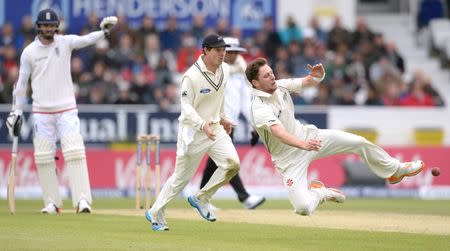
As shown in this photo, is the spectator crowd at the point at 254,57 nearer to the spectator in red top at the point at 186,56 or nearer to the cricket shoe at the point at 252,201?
the spectator in red top at the point at 186,56

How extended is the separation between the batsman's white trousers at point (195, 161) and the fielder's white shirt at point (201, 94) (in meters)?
0.18

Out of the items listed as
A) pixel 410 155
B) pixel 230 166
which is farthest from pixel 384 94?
pixel 230 166

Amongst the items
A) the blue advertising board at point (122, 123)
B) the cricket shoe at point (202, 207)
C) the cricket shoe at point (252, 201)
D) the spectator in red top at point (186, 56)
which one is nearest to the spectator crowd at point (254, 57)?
the spectator in red top at point (186, 56)

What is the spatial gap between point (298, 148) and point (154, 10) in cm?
1563

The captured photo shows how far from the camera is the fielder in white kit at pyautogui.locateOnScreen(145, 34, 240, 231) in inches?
512

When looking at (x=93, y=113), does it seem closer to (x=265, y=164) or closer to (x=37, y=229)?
(x=265, y=164)

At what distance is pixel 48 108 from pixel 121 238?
155 inches

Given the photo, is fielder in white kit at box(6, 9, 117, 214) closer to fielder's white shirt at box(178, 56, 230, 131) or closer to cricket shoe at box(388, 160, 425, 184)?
fielder's white shirt at box(178, 56, 230, 131)

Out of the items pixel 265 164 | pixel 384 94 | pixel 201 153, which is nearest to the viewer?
pixel 201 153

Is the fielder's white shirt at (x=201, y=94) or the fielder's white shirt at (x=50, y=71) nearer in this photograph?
the fielder's white shirt at (x=201, y=94)

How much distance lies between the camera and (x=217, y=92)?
1328 cm

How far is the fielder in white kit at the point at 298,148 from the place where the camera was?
12891 mm

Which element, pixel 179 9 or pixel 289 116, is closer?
pixel 289 116

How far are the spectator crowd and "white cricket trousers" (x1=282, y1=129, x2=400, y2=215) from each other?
1094 cm
